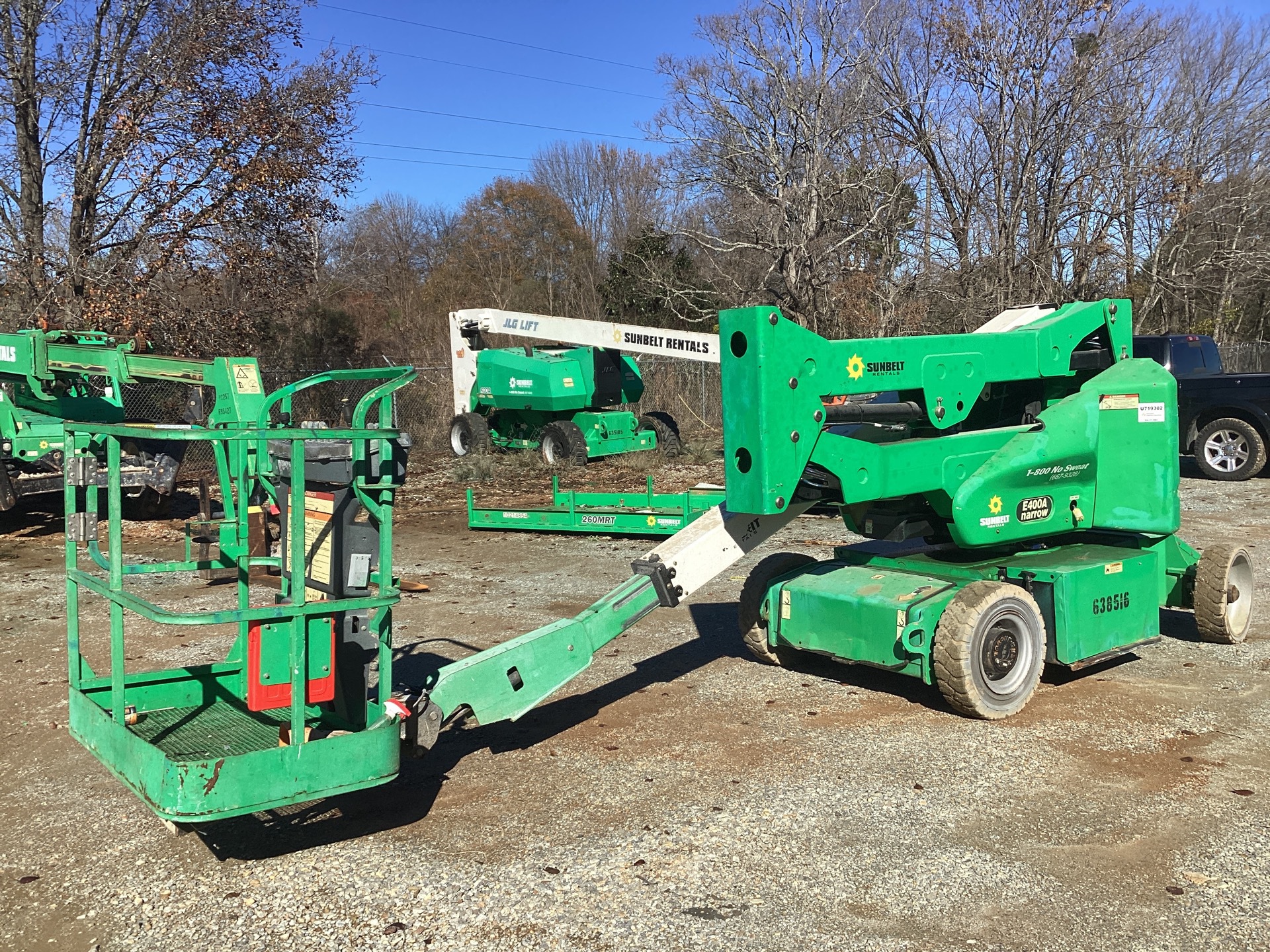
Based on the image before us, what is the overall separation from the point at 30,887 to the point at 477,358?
15.8 meters

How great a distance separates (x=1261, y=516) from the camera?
12.3m

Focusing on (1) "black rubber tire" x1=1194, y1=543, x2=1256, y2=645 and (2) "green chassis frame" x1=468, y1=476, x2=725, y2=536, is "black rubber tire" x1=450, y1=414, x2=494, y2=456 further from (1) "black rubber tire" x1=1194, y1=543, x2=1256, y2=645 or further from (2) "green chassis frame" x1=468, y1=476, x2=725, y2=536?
(1) "black rubber tire" x1=1194, y1=543, x2=1256, y2=645

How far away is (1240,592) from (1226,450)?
370 inches

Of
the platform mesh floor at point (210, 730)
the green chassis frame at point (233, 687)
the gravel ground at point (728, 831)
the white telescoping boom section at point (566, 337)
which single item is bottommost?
the gravel ground at point (728, 831)

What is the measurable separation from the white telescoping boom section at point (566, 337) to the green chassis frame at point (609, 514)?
4125 mm

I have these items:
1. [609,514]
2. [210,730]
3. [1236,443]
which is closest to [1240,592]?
[609,514]

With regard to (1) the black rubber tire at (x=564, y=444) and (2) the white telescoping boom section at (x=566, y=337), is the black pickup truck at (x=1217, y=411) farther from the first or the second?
(1) the black rubber tire at (x=564, y=444)

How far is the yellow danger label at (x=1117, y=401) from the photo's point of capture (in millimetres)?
6305

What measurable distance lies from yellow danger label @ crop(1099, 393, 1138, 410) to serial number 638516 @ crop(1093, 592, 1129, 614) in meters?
1.10

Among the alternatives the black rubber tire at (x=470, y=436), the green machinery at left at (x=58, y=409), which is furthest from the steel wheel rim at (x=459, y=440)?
the green machinery at left at (x=58, y=409)

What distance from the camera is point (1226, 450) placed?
50.1 ft

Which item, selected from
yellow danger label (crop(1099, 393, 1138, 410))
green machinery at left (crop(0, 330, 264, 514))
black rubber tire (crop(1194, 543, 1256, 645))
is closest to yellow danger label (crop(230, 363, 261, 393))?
green machinery at left (crop(0, 330, 264, 514))

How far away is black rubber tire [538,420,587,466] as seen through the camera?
57.6 feet

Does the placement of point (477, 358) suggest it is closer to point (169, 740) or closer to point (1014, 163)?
point (1014, 163)
